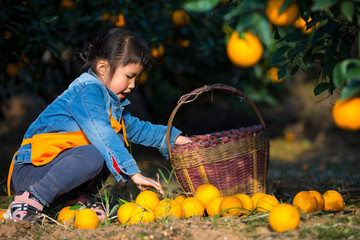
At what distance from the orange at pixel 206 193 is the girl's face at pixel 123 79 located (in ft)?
2.32

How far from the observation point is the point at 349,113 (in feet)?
3.92

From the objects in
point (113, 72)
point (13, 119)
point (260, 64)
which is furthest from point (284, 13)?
point (13, 119)

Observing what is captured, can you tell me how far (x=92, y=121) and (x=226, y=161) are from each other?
26.8 inches

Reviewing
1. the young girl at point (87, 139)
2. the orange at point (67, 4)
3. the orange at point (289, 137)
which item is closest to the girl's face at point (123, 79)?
the young girl at point (87, 139)

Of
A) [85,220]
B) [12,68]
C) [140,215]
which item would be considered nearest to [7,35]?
[12,68]

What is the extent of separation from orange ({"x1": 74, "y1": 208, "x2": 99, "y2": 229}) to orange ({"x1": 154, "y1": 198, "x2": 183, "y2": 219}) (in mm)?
277

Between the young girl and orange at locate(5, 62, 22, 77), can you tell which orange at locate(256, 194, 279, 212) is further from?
orange at locate(5, 62, 22, 77)

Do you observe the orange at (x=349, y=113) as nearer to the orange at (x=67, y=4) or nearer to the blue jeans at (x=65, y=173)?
the blue jeans at (x=65, y=173)

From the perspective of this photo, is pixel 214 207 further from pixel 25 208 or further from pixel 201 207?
pixel 25 208

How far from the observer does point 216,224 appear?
1.68 meters

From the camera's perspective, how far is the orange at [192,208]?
1802mm

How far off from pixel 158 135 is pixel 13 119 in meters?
6.06

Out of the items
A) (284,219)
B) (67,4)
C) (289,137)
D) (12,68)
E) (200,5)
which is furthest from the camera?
(289,137)

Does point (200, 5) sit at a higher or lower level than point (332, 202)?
higher
